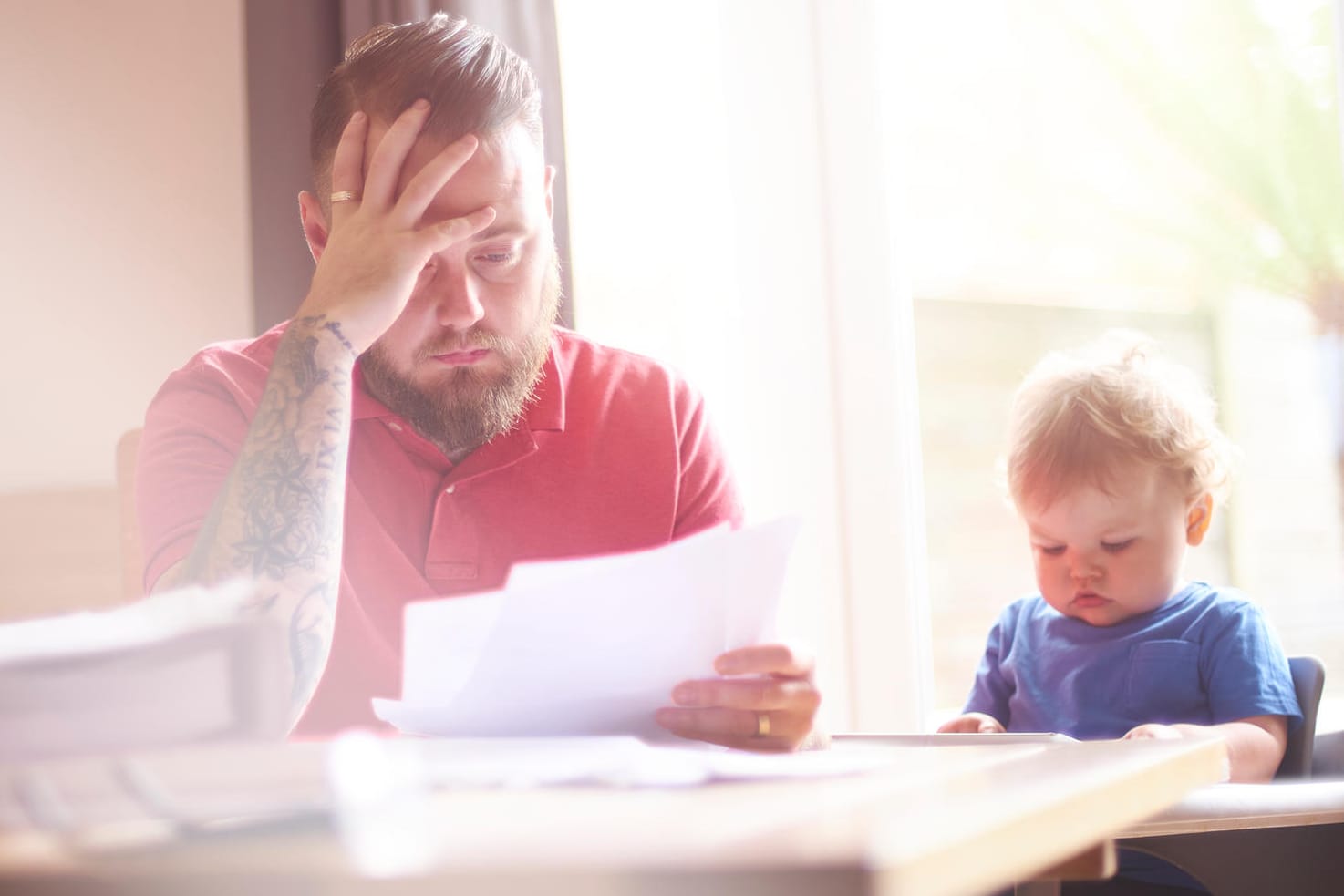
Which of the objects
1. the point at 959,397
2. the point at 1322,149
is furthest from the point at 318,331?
the point at 1322,149

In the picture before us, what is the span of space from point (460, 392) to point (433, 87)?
1.15 ft

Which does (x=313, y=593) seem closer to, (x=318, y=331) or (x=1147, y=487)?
(x=318, y=331)

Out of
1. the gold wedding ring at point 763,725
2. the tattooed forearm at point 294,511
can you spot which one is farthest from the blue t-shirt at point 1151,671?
the tattooed forearm at point 294,511

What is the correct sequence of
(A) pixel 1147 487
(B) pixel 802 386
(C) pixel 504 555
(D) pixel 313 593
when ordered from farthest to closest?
(B) pixel 802 386 → (A) pixel 1147 487 → (C) pixel 504 555 → (D) pixel 313 593

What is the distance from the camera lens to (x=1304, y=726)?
128 cm

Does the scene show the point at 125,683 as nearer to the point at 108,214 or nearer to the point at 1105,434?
the point at 1105,434

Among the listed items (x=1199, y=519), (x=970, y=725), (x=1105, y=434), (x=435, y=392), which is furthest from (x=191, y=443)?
(x=1199, y=519)

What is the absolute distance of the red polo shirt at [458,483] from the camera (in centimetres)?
126

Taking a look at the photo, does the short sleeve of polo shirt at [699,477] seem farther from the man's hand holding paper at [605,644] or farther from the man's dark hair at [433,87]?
the man's hand holding paper at [605,644]

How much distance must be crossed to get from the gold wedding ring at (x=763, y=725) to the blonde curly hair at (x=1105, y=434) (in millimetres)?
842

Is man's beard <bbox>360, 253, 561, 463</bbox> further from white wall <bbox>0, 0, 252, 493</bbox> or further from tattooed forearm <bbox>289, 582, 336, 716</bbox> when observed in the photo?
white wall <bbox>0, 0, 252, 493</bbox>

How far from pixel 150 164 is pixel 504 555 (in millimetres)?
1024

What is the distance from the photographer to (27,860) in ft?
1.14

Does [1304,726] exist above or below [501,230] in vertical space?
below
